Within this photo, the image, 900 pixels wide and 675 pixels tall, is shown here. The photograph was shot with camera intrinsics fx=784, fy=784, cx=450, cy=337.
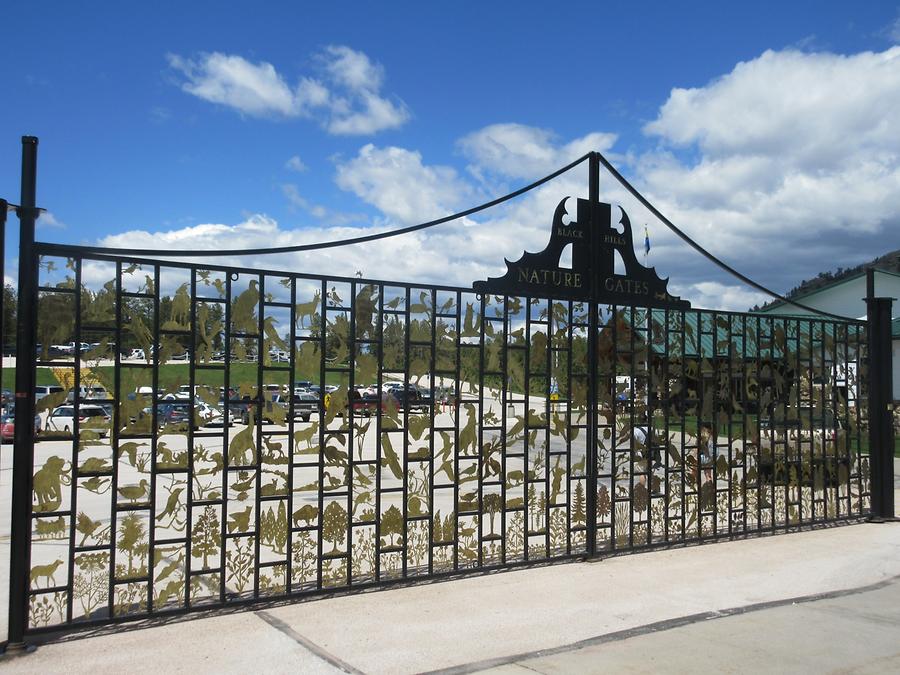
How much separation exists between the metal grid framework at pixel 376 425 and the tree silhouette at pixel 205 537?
0.06ft

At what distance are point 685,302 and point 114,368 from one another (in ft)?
18.3

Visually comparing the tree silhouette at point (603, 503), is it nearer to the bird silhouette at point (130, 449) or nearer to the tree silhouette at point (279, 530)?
the tree silhouette at point (279, 530)

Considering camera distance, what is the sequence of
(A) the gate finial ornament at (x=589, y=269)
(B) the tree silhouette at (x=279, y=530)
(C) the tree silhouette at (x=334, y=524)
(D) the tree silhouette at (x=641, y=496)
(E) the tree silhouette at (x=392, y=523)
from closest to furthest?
(B) the tree silhouette at (x=279, y=530) < (C) the tree silhouette at (x=334, y=524) < (E) the tree silhouette at (x=392, y=523) < (A) the gate finial ornament at (x=589, y=269) < (D) the tree silhouette at (x=641, y=496)

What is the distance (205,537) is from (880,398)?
837 centimetres

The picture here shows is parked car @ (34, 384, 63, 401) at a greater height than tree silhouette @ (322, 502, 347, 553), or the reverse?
parked car @ (34, 384, 63, 401)

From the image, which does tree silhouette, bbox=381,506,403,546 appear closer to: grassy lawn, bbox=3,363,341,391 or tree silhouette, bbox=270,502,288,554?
tree silhouette, bbox=270,502,288,554

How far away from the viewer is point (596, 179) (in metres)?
7.67

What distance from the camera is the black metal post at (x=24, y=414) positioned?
191 inches

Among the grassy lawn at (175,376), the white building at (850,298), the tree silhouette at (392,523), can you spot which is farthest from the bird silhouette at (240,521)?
the white building at (850,298)

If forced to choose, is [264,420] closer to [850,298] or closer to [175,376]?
[175,376]

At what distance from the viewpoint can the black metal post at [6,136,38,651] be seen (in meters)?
4.86

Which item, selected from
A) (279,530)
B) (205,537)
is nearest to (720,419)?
(279,530)

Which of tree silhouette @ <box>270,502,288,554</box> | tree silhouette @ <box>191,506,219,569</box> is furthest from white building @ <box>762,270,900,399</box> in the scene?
tree silhouette @ <box>191,506,219,569</box>

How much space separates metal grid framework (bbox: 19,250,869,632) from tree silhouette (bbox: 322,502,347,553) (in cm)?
2
